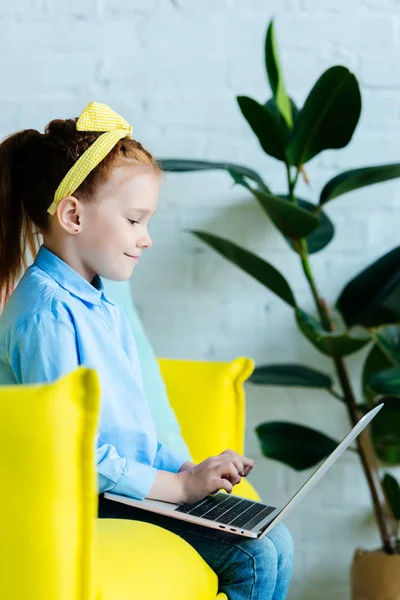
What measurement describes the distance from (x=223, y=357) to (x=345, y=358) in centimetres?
29

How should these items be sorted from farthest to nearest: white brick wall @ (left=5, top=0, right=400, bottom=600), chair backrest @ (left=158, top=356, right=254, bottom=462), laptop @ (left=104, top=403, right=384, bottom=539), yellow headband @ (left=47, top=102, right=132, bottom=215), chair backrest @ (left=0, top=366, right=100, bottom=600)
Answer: white brick wall @ (left=5, top=0, right=400, bottom=600)
chair backrest @ (left=158, top=356, right=254, bottom=462)
yellow headband @ (left=47, top=102, right=132, bottom=215)
laptop @ (left=104, top=403, right=384, bottom=539)
chair backrest @ (left=0, top=366, right=100, bottom=600)

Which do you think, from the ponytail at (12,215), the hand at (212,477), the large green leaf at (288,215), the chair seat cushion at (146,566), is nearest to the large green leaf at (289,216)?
the large green leaf at (288,215)

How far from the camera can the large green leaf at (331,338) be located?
1.55 meters

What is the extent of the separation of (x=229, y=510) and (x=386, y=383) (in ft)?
1.79

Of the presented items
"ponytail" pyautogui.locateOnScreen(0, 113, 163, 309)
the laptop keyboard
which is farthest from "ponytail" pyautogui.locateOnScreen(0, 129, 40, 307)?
the laptop keyboard

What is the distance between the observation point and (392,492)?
5.70ft

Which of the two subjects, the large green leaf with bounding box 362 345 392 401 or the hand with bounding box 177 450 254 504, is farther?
the large green leaf with bounding box 362 345 392 401

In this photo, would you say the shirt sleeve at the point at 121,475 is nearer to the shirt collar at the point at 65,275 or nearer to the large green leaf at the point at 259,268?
the shirt collar at the point at 65,275

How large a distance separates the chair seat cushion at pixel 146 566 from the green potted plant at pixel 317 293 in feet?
2.02

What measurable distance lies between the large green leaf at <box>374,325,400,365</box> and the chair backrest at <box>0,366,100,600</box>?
2.83ft

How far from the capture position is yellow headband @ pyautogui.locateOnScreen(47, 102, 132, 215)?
3.80 ft

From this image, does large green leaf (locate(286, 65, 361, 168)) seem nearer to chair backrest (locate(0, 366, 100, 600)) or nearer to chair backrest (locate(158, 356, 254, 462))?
chair backrest (locate(158, 356, 254, 462))

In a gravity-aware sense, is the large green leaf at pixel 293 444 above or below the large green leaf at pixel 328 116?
below

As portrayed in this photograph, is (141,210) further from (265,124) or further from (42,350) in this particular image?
(265,124)
